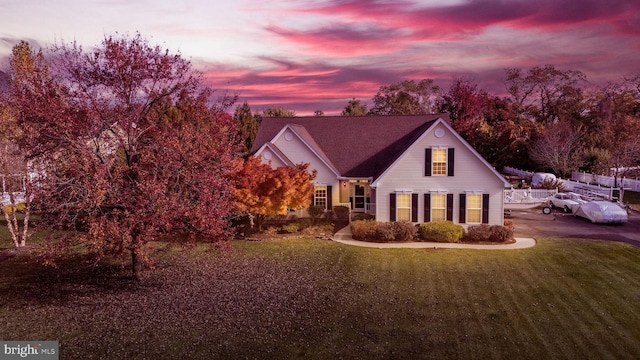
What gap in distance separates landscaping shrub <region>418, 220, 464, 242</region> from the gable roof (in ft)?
23.9

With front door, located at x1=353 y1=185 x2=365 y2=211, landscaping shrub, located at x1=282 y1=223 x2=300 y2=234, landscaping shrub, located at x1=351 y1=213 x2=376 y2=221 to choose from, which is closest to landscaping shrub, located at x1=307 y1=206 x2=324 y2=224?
landscaping shrub, located at x1=351 y1=213 x2=376 y2=221

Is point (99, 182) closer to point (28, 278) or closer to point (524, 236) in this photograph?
point (28, 278)

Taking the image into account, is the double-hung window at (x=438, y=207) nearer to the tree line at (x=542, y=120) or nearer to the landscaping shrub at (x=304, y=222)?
the landscaping shrub at (x=304, y=222)

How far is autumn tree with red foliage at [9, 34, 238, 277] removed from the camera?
14516mm

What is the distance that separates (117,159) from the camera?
16891mm

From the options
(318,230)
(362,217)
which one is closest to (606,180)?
(362,217)

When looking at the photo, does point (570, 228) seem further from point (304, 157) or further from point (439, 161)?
point (304, 157)

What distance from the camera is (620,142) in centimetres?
4881

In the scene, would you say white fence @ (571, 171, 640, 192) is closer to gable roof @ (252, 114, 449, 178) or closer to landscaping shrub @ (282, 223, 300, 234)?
gable roof @ (252, 114, 449, 178)

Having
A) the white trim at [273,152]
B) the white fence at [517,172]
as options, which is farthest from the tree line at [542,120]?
the white trim at [273,152]

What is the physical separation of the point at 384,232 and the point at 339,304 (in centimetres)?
901

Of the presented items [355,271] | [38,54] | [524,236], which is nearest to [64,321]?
[355,271]

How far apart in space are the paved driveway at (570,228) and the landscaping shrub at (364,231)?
871 centimetres

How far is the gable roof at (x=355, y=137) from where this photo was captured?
32.0 m
